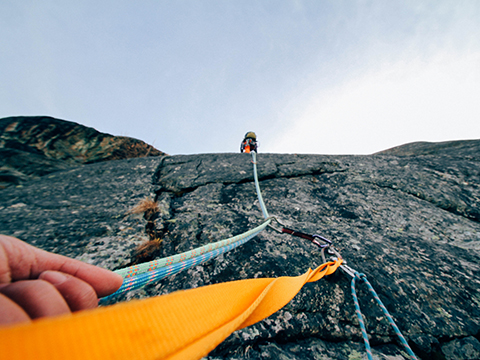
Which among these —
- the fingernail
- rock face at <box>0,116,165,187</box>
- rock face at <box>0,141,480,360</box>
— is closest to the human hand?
the fingernail

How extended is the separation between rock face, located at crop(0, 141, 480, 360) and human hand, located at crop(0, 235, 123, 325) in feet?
2.49

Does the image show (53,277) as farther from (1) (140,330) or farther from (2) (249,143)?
(2) (249,143)

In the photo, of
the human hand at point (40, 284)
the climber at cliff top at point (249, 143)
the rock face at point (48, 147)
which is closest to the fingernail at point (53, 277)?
the human hand at point (40, 284)

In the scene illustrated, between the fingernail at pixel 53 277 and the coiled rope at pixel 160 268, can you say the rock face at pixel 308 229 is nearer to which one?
the coiled rope at pixel 160 268

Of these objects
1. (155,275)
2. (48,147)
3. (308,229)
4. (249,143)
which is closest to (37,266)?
(155,275)

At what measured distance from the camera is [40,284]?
15.7 inches

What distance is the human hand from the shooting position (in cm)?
37

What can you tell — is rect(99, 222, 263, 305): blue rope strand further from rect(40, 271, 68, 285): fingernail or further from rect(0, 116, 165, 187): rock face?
rect(0, 116, 165, 187): rock face

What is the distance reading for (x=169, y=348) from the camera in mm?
383

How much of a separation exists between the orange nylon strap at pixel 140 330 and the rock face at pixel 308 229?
2.03 feet

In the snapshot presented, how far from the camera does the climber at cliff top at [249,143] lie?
15.6 feet

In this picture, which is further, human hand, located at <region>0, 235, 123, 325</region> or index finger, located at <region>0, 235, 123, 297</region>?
index finger, located at <region>0, 235, 123, 297</region>

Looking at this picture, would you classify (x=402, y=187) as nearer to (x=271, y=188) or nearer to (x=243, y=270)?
(x=271, y=188)

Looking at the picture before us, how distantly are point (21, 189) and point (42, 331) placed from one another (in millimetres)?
3785
